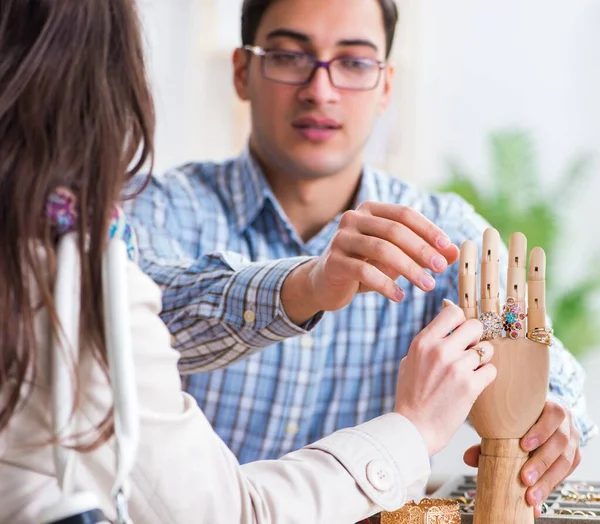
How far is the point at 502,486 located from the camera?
1.26 meters

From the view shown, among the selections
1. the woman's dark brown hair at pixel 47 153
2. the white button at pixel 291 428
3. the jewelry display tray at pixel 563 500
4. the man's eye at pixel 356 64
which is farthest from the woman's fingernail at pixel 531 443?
the man's eye at pixel 356 64

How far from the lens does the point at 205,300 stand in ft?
5.50

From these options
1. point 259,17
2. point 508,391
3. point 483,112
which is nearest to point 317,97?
point 259,17

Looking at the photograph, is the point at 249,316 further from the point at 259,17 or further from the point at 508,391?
the point at 259,17

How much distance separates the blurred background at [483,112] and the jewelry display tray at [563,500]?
138 inches

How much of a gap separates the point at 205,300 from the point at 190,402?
0.75 m

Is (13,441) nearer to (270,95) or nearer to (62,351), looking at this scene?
(62,351)

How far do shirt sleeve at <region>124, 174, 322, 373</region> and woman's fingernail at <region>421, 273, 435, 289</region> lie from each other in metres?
0.33

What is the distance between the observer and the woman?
32.2 inches

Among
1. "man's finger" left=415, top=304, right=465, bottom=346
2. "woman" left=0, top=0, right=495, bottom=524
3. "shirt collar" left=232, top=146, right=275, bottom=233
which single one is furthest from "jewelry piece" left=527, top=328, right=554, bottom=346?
"shirt collar" left=232, top=146, right=275, bottom=233

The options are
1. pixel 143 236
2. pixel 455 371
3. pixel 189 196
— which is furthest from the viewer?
pixel 189 196

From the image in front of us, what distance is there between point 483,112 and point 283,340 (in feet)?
13.2

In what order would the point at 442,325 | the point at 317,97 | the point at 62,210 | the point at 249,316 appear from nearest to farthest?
the point at 62,210
the point at 442,325
the point at 249,316
the point at 317,97

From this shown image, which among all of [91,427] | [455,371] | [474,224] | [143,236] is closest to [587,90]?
[474,224]
